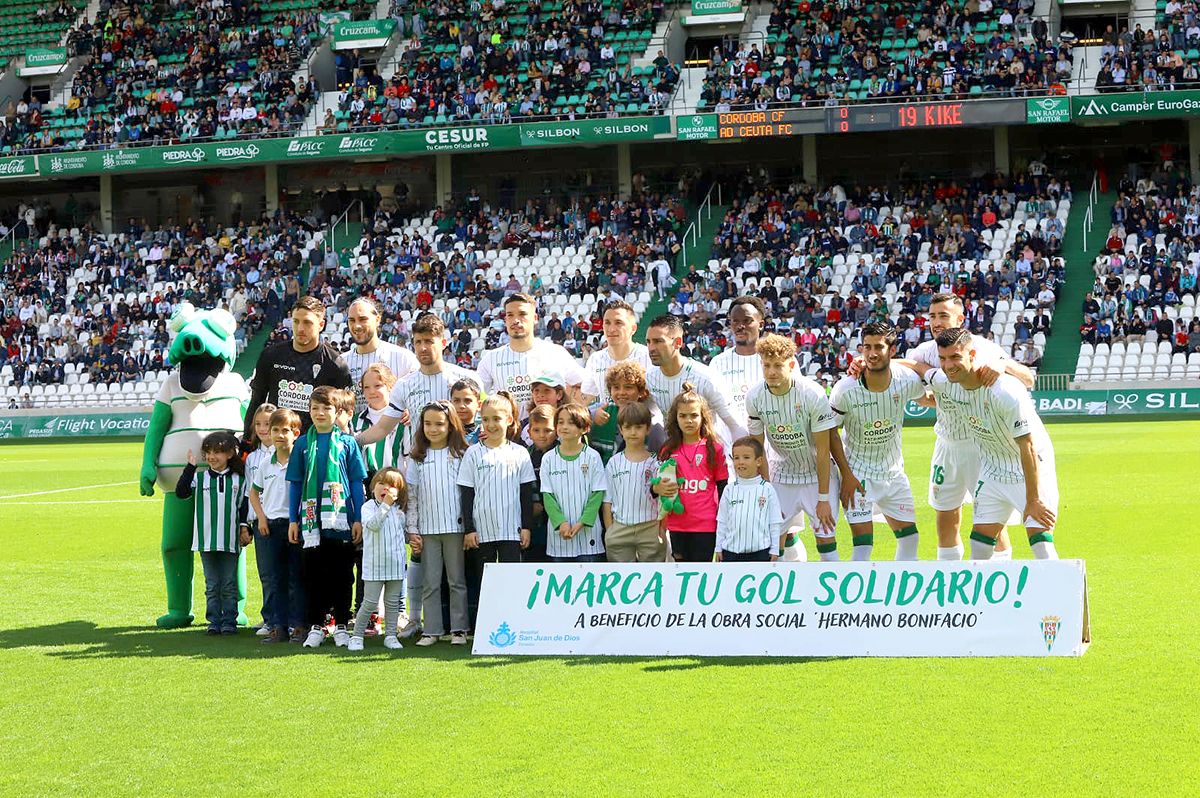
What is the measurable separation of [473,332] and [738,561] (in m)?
28.4

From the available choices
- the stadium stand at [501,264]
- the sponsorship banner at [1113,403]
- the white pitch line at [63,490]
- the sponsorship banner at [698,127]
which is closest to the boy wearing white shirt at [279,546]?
the white pitch line at [63,490]

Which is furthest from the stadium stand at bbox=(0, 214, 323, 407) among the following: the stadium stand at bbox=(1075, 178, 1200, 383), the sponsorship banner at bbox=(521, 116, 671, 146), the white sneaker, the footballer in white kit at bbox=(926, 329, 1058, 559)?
the footballer in white kit at bbox=(926, 329, 1058, 559)

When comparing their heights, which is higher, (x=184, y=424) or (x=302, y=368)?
(x=302, y=368)

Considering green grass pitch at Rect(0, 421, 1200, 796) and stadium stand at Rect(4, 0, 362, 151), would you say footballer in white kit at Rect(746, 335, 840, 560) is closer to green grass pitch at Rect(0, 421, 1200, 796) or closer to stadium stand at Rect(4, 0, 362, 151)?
green grass pitch at Rect(0, 421, 1200, 796)

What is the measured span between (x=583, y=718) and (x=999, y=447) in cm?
324

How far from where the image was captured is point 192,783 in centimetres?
566

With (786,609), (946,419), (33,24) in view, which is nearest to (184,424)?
(786,609)

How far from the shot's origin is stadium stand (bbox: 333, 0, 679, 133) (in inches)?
1591

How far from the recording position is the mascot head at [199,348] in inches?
381

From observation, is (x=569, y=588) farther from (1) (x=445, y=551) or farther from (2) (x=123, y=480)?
(2) (x=123, y=480)

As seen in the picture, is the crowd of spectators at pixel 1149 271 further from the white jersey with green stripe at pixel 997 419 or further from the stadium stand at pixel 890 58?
the white jersey with green stripe at pixel 997 419

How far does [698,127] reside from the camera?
125 feet

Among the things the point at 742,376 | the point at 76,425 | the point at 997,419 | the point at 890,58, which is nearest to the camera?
the point at 997,419

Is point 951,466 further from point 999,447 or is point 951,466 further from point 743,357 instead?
point 743,357
